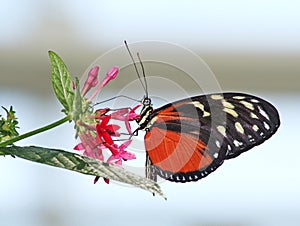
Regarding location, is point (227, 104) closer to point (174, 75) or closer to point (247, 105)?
point (247, 105)

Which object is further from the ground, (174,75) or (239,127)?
(174,75)

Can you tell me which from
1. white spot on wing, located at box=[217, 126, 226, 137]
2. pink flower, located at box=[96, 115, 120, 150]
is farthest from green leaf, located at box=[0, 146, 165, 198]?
white spot on wing, located at box=[217, 126, 226, 137]

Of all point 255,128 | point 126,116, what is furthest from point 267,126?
point 126,116

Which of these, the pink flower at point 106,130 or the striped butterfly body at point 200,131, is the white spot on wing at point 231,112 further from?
the pink flower at point 106,130

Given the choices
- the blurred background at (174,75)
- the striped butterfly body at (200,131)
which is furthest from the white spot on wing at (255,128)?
the blurred background at (174,75)

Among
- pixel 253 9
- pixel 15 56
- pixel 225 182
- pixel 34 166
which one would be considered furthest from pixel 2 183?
pixel 253 9

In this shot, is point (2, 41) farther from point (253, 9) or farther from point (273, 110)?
point (273, 110)
